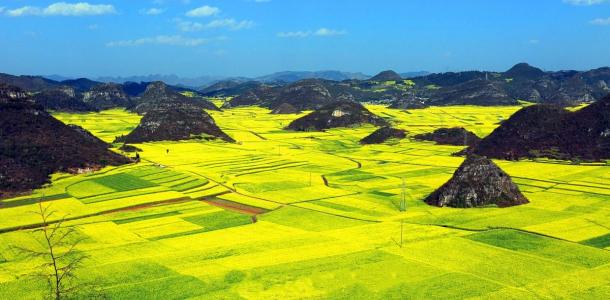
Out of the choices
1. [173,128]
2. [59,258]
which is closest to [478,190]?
[59,258]

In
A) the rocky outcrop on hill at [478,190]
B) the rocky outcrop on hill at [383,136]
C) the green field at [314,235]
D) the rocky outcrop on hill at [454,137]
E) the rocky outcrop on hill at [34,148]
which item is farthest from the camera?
the rocky outcrop on hill at [383,136]

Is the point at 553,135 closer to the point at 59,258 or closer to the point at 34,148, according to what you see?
the point at 59,258

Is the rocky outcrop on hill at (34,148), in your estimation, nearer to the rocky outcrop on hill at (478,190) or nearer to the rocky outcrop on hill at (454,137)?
the rocky outcrop on hill at (478,190)

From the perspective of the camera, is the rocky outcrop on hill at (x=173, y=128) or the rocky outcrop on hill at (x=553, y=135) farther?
the rocky outcrop on hill at (x=173, y=128)

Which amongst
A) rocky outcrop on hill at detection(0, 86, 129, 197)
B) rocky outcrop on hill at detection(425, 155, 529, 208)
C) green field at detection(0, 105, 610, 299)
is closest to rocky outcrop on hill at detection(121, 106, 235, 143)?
rocky outcrop on hill at detection(0, 86, 129, 197)

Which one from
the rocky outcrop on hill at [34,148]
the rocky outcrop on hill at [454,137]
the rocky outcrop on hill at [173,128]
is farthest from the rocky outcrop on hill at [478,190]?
the rocky outcrop on hill at [173,128]

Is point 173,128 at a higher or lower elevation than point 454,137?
higher

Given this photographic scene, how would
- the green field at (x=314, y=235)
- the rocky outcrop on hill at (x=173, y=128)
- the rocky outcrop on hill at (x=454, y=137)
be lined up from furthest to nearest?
1. the rocky outcrop on hill at (x=173, y=128)
2. the rocky outcrop on hill at (x=454, y=137)
3. the green field at (x=314, y=235)
